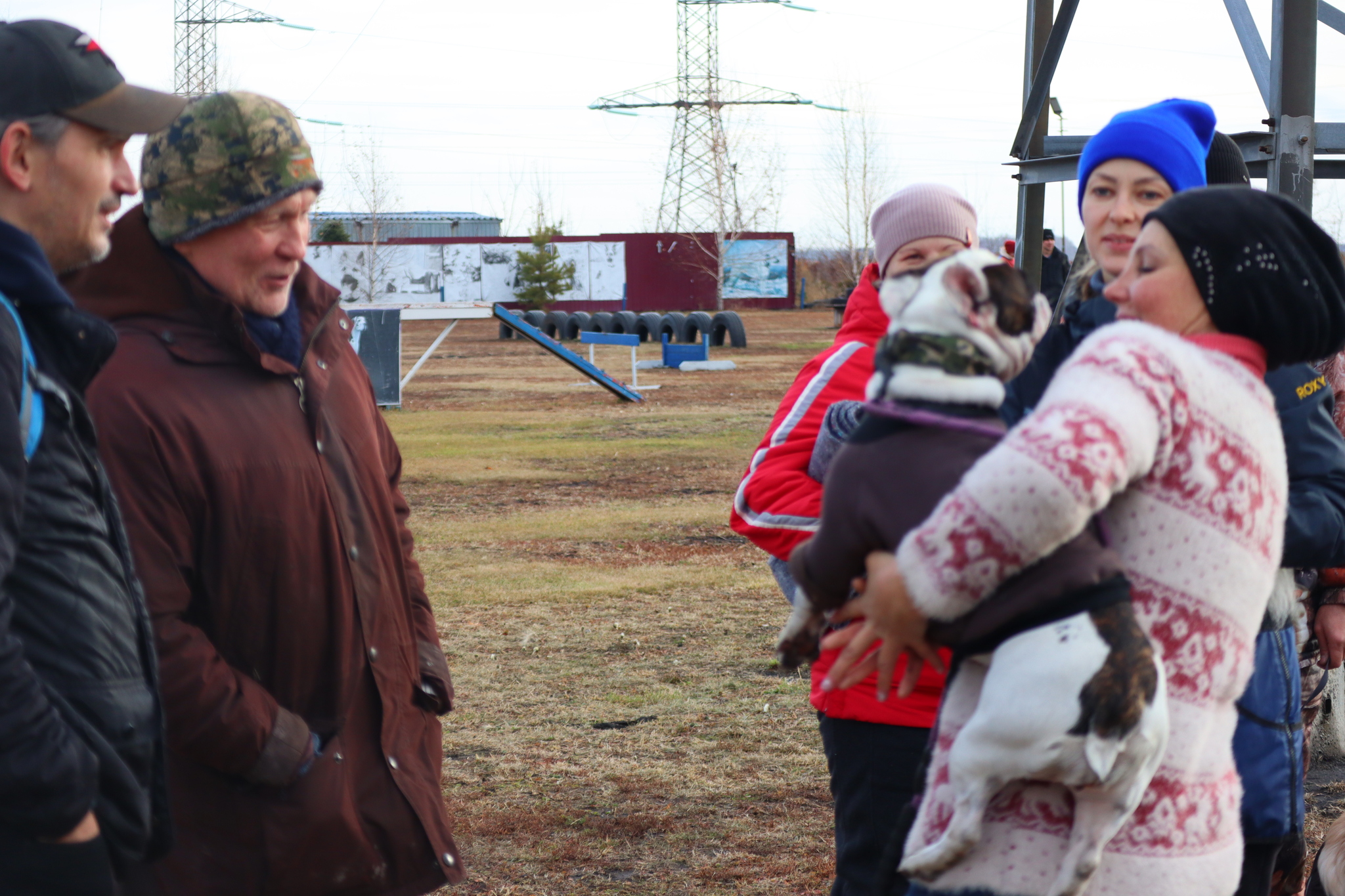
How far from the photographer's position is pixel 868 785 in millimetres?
2320

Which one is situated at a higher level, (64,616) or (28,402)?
(28,402)

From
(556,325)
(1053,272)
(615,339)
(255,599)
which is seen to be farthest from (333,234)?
(255,599)

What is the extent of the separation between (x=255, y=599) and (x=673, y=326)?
2679cm

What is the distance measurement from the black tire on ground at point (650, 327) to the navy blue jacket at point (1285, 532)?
27346 mm

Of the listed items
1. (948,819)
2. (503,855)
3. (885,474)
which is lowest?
(503,855)

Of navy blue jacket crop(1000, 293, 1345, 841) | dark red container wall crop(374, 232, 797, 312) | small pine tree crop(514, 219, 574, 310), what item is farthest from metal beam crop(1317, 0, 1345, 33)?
dark red container wall crop(374, 232, 797, 312)

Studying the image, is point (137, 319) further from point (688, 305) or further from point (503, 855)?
point (688, 305)

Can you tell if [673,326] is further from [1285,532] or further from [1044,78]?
[1285,532]

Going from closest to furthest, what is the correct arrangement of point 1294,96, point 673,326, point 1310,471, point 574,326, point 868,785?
point 1310,471 → point 868,785 → point 1294,96 → point 673,326 → point 574,326

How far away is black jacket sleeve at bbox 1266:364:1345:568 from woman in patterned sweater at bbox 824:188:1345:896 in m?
0.57

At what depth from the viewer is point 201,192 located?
217cm

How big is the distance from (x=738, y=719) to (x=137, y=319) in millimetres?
3508

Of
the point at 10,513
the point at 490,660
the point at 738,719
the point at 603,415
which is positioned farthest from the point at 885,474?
the point at 603,415

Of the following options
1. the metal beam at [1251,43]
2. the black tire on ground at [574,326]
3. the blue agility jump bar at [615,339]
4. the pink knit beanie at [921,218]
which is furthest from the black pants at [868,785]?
the black tire on ground at [574,326]
